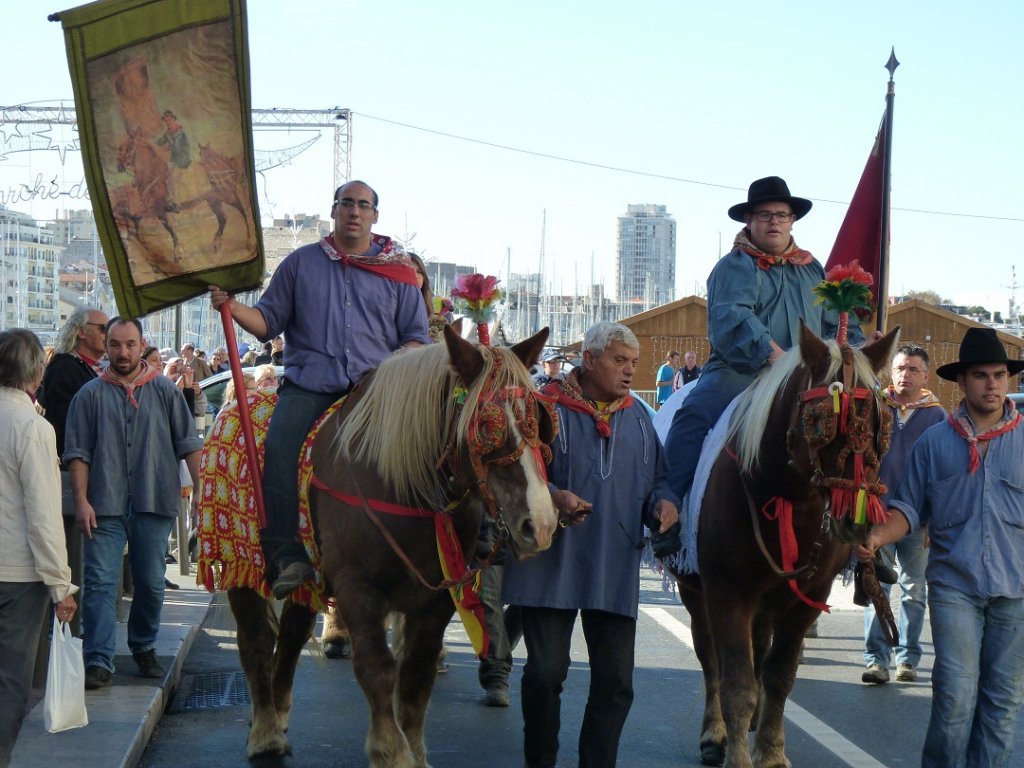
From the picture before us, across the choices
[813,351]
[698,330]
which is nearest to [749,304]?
[813,351]

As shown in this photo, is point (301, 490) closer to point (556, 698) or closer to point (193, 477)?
point (556, 698)

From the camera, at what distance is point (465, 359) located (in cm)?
558

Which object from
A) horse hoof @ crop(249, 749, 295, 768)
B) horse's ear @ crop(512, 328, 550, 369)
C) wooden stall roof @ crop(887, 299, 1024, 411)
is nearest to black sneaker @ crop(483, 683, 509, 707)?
horse hoof @ crop(249, 749, 295, 768)

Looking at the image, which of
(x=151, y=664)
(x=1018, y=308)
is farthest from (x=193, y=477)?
(x=1018, y=308)

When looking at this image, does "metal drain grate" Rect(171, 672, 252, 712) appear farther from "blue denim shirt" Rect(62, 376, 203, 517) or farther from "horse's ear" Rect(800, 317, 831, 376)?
"horse's ear" Rect(800, 317, 831, 376)

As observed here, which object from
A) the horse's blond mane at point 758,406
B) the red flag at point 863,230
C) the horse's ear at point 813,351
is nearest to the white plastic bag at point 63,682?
the horse's blond mane at point 758,406

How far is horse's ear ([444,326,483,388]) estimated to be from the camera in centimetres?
555

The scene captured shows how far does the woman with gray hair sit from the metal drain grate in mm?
2467

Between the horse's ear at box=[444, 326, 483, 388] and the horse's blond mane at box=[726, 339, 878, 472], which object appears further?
the horse's blond mane at box=[726, 339, 878, 472]

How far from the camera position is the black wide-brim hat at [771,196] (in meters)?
7.11

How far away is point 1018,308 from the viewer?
95938 millimetres

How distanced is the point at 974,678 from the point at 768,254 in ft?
8.35

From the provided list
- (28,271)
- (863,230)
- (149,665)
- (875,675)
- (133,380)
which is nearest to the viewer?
(149,665)

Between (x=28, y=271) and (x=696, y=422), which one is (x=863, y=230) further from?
(x=28, y=271)
